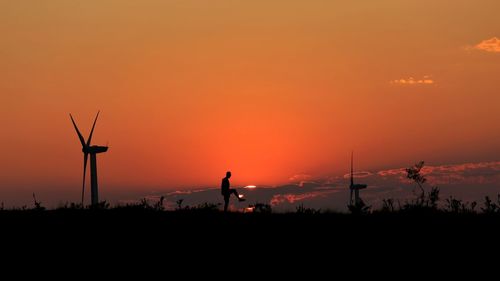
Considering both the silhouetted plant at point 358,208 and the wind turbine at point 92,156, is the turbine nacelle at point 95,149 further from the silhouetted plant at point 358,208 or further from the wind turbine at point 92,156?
the silhouetted plant at point 358,208

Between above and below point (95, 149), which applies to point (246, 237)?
below

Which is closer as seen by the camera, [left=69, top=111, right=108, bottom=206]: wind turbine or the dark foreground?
the dark foreground

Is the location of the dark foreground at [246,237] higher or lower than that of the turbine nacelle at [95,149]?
lower

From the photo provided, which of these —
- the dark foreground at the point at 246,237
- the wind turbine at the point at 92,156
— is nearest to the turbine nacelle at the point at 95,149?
the wind turbine at the point at 92,156

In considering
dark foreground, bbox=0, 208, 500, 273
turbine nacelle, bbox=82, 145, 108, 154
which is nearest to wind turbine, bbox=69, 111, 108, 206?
turbine nacelle, bbox=82, 145, 108, 154

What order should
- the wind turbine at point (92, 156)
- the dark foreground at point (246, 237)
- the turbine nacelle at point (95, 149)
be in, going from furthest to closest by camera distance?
1. the turbine nacelle at point (95, 149)
2. the wind turbine at point (92, 156)
3. the dark foreground at point (246, 237)

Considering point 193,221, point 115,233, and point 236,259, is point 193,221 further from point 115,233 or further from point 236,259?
point 236,259

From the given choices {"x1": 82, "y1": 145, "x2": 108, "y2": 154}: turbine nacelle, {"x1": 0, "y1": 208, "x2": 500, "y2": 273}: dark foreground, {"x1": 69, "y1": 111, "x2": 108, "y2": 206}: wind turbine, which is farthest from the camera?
{"x1": 82, "y1": 145, "x2": 108, "y2": 154}: turbine nacelle

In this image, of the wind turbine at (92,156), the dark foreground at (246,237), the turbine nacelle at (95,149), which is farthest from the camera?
the turbine nacelle at (95,149)

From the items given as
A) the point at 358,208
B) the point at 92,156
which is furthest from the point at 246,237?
the point at 92,156

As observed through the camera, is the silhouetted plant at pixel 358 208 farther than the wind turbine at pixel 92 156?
No

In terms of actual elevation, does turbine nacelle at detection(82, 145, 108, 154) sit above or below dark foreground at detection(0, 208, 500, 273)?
above

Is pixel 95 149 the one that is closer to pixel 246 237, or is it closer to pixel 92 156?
pixel 92 156

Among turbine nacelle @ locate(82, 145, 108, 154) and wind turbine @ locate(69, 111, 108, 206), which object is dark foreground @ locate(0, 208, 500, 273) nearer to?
wind turbine @ locate(69, 111, 108, 206)
